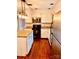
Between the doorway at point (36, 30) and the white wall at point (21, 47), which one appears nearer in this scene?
the white wall at point (21, 47)

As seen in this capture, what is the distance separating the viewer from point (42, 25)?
10.1m

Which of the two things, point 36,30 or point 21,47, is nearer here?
point 21,47

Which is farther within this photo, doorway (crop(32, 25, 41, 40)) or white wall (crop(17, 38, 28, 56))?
doorway (crop(32, 25, 41, 40))

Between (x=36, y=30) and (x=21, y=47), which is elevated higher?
(x=36, y=30)
